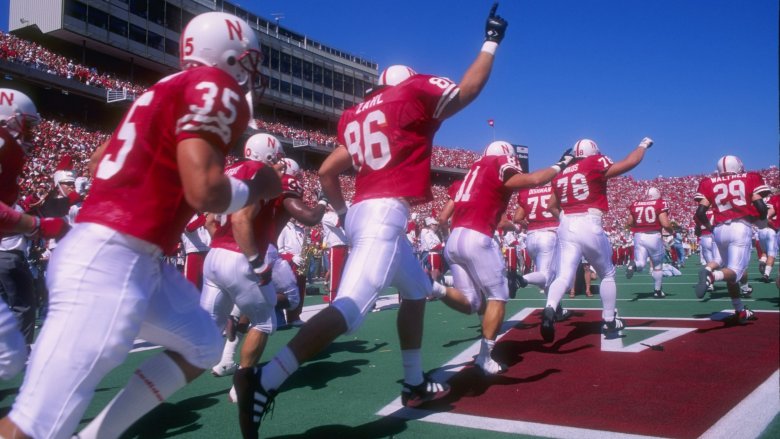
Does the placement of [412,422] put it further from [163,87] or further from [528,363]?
[163,87]

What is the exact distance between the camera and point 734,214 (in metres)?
7.04

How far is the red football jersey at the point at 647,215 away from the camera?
10.8 metres

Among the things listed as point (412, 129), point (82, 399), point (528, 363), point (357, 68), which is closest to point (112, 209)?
point (82, 399)

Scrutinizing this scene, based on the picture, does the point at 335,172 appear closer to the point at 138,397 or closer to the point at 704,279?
the point at 138,397

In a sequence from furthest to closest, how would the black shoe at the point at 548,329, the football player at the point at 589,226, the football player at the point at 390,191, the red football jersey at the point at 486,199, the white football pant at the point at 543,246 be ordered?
1. the white football pant at the point at 543,246
2. the football player at the point at 589,226
3. the black shoe at the point at 548,329
4. the red football jersey at the point at 486,199
5. the football player at the point at 390,191

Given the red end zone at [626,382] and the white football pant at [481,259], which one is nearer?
the red end zone at [626,382]

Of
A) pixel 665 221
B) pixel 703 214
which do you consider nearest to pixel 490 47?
pixel 703 214

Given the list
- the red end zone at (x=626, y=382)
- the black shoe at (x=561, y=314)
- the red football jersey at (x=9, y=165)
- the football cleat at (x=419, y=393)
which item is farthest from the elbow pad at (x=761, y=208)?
the red football jersey at (x=9, y=165)

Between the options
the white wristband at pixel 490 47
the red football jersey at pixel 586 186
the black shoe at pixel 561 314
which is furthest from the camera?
the black shoe at pixel 561 314

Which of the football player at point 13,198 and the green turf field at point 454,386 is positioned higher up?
the football player at point 13,198

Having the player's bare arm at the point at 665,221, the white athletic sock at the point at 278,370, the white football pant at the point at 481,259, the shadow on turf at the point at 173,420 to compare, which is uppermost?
the player's bare arm at the point at 665,221

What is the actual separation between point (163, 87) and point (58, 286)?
2.64 ft

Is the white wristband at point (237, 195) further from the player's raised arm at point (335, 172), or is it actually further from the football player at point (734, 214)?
the football player at point (734, 214)

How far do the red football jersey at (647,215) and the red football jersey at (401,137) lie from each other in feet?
29.0
